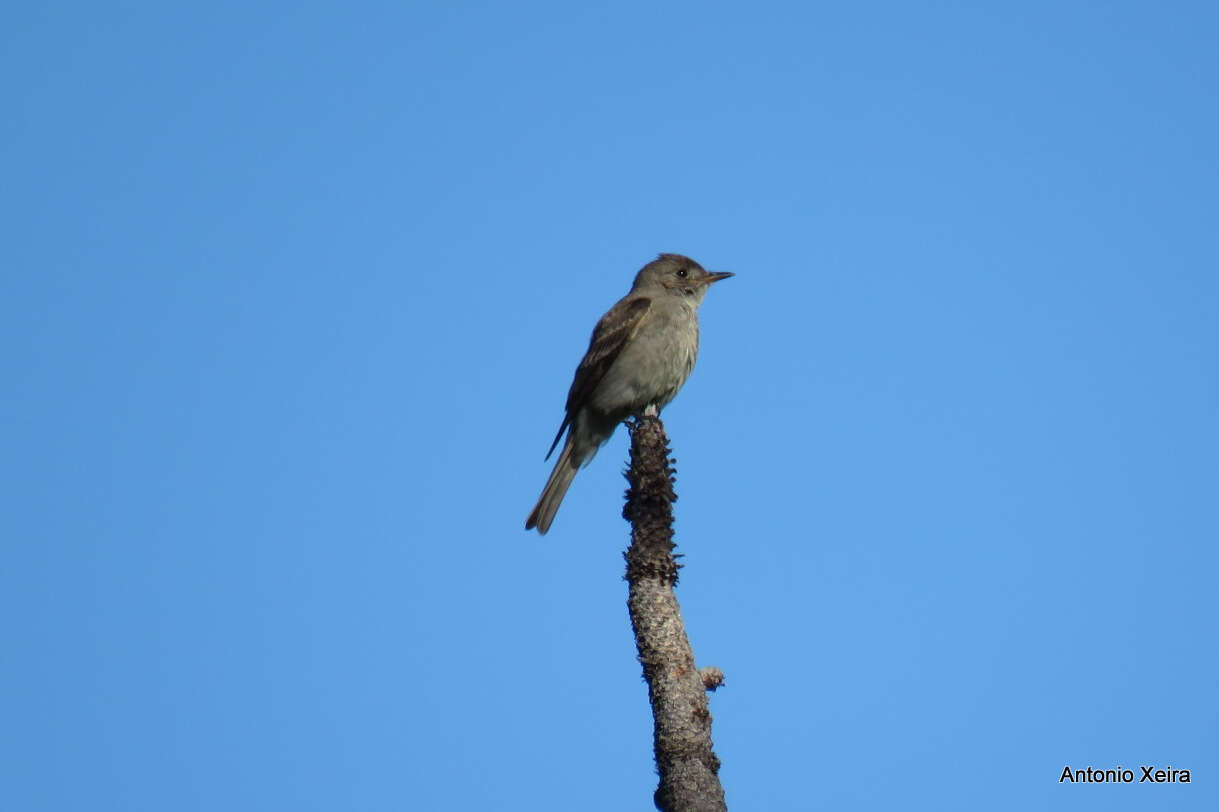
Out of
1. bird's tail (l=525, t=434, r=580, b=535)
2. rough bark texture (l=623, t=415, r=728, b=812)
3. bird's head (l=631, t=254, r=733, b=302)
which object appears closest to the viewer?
rough bark texture (l=623, t=415, r=728, b=812)

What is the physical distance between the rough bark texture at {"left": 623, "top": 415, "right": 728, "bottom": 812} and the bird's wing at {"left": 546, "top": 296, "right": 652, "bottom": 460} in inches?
185

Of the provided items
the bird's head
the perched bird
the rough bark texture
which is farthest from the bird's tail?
the rough bark texture

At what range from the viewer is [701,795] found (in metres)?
5.32

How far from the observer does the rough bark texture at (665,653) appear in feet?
17.7

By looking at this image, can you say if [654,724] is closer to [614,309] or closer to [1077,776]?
[1077,776]

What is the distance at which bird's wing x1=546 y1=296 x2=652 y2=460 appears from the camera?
11.6m

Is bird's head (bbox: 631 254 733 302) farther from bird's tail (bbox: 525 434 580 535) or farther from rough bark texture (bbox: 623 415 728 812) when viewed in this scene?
rough bark texture (bbox: 623 415 728 812)

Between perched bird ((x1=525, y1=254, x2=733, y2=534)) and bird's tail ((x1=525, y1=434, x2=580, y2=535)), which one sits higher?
perched bird ((x1=525, y1=254, x2=733, y2=534))

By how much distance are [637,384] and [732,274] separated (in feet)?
6.24

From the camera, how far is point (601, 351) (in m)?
11.7

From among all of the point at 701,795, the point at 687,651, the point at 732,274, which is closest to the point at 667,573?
the point at 687,651

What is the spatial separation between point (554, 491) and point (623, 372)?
1250 millimetres

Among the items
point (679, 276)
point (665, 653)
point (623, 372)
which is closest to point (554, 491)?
point (623, 372)

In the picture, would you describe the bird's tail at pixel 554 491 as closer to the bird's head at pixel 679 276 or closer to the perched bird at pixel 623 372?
the perched bird at pixel 623 372
